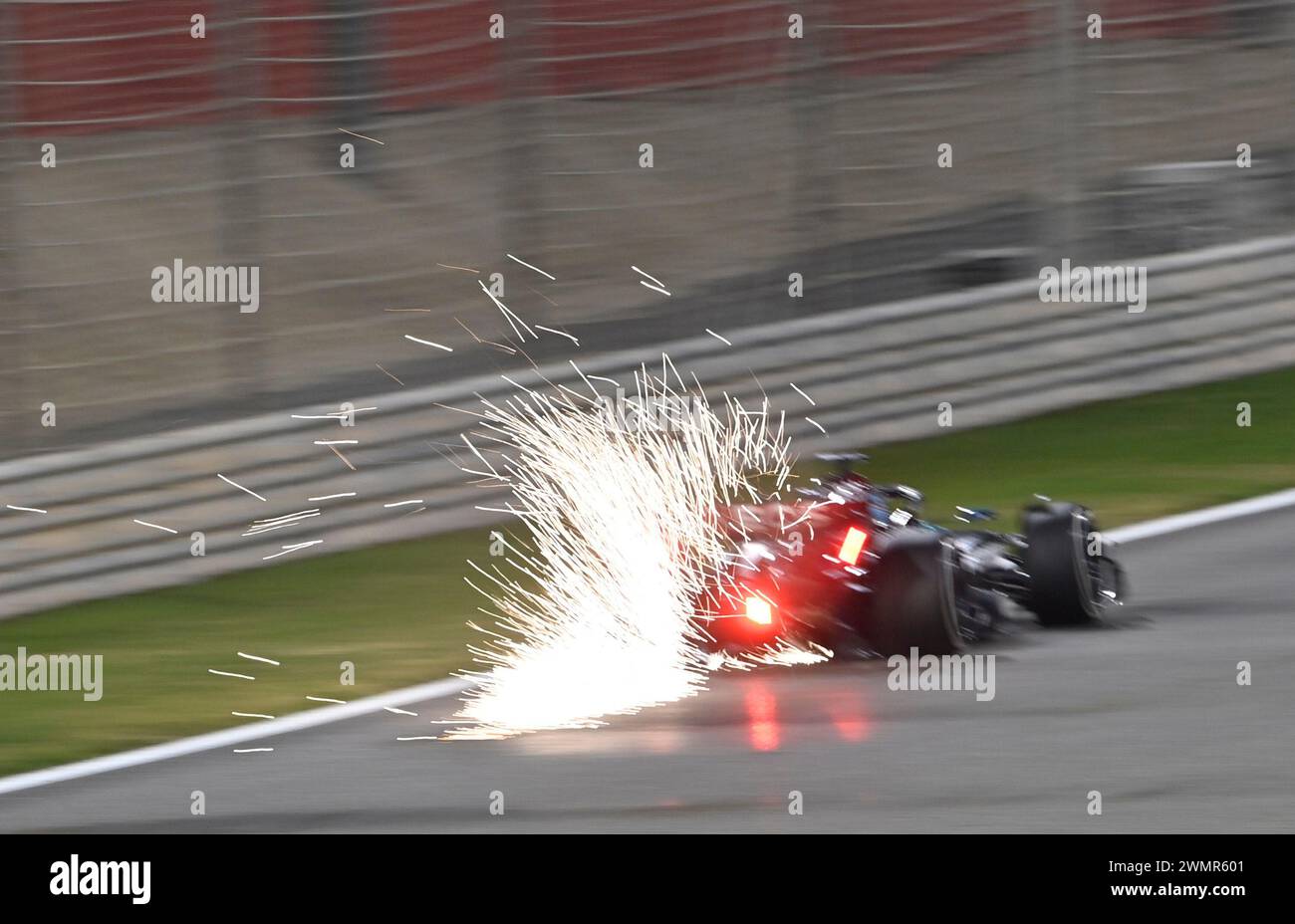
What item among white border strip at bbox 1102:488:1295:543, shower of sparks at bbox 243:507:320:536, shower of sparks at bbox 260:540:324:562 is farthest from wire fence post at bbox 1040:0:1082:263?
shower of sparks at bbox 260:540:324:562

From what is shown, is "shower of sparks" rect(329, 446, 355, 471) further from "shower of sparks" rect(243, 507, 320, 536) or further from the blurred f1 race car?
the blurred f1 race car

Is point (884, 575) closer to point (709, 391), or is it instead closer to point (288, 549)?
point (709, 391)

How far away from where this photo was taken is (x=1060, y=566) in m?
8.99

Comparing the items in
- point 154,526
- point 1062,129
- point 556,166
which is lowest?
point 154,526

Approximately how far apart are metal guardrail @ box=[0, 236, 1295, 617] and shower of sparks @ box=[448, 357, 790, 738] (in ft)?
4.13

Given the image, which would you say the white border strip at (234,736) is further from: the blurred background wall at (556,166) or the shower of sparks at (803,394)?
the shower of sparks at (803,394)

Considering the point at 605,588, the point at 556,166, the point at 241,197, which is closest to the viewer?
the point at 605,588

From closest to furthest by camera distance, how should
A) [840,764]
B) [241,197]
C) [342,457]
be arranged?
[840,764]
[342,457]
[241,197]

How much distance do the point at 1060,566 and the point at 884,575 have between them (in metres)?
1.00

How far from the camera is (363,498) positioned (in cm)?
1165

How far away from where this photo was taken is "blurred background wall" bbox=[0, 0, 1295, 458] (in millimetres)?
11438

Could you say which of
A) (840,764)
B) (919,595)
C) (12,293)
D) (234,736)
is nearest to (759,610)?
(919,595)

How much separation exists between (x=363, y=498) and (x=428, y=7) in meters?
3.09

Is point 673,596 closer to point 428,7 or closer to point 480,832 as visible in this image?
point 480,832
